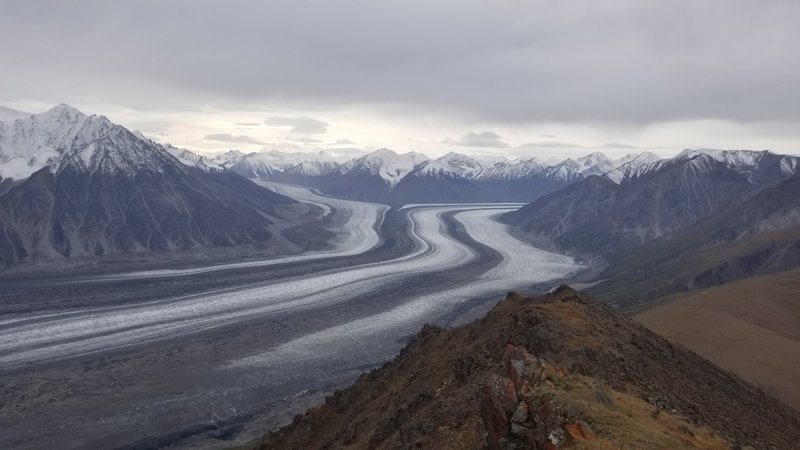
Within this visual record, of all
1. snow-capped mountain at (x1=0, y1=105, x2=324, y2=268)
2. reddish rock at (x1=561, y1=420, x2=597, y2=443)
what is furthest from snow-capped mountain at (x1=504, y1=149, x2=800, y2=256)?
reddish rock at (x1=561, y1=420, x2=597, y2=443)

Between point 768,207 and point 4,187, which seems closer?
point 768,207

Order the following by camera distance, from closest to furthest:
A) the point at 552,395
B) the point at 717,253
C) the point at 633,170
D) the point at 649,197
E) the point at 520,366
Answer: the point at 552,395 < the point at 520,366 < the point at 717,253 < the point at 649,197 < the point at 633,170

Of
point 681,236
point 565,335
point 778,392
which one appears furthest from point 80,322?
point 681,236

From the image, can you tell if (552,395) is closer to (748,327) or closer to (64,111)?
(748,327)

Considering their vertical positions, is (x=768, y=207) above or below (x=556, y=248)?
above

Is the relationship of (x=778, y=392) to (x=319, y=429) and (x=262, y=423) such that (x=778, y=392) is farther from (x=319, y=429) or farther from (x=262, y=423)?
(x=262, y=423)

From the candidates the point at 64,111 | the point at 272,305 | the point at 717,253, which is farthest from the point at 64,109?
the point at 717,253

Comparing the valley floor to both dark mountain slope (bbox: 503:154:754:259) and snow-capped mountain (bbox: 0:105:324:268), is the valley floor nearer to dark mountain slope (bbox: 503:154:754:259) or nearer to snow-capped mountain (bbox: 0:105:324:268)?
snow-capped mountain (bbox: 0:105:324:268)
